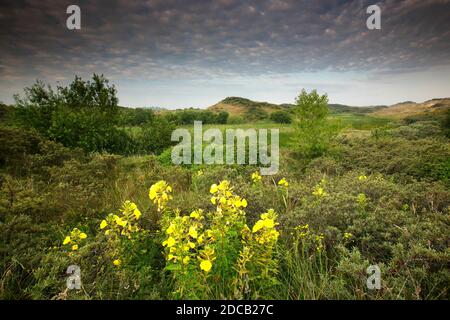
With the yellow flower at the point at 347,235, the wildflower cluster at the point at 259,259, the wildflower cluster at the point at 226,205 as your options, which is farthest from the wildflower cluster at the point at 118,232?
the yellow flower at the point at 347,235

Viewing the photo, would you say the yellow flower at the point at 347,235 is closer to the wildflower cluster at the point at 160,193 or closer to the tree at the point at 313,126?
the wildflower cluster at the point at 160,193

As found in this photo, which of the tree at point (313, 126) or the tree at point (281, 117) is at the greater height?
the tree at point (281, 117)

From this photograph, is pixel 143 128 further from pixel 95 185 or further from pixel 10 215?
pixel 10 215

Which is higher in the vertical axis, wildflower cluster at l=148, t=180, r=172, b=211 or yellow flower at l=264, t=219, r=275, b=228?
wildflower cluster at l=148, t=180, r=172, b=211

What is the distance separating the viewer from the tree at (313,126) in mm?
11344

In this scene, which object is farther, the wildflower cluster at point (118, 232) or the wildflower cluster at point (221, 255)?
the wildflower cluster at point (118, 232)

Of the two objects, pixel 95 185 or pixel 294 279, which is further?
pixel 95 185

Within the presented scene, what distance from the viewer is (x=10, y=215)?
3734 mm

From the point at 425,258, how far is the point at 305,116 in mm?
9429

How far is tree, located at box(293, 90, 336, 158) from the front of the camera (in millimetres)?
11344

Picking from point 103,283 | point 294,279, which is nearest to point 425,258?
point 294,279

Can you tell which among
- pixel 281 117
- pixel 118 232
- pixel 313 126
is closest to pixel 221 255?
pixel 118 232

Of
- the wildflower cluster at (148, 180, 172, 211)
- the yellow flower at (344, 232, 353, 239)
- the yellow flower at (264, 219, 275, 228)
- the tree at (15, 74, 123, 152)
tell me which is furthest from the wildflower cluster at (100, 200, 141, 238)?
the tree at (15, 74, 123, 152)

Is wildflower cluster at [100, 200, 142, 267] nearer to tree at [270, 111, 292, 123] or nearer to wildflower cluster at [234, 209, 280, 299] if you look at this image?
wildflower cluster at [234, 209, 280, 299]
